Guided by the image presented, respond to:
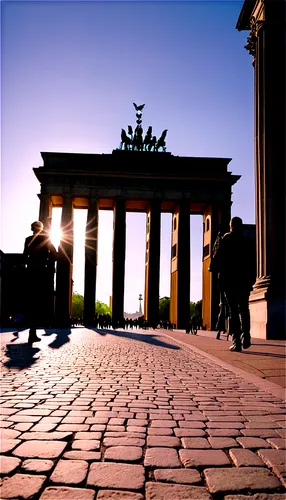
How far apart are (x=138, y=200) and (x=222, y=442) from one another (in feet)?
161

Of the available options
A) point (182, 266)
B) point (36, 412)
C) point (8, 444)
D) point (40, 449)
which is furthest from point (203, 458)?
point (182, 266)

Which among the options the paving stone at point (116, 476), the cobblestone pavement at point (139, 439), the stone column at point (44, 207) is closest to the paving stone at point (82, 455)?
the cobblestone pavement at point (139, 439)

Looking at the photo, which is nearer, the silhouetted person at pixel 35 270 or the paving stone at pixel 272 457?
the paving stone at pixel 272 457

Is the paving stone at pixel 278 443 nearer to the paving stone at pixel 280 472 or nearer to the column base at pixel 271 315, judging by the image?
the paving stone at pixel 280 472

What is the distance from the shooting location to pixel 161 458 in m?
2.43

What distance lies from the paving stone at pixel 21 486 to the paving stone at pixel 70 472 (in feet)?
0.23

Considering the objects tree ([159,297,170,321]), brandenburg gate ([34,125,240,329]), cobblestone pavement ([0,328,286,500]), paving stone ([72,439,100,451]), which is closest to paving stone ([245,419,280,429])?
cobblestone pavement ([0,328,286,500])

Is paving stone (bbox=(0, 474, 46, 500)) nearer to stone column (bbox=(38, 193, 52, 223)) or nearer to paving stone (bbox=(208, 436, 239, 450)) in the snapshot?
paving stone (bbox=(208, 436, 239, 450))

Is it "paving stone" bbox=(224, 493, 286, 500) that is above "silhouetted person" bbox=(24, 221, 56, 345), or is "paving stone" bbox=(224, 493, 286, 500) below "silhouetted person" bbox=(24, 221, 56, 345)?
below

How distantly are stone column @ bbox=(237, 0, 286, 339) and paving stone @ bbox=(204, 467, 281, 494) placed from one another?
1020 cm

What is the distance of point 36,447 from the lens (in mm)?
2578

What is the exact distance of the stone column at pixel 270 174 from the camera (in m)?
12.3

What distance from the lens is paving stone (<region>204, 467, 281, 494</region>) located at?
2020 mm

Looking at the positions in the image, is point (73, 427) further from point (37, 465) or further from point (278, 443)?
point (278, 443)
